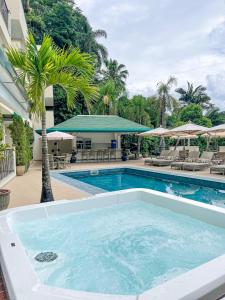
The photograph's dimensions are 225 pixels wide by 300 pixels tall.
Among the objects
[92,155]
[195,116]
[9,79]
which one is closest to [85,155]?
[92,155]

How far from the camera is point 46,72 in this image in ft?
26.5

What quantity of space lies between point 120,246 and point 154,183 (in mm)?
8727

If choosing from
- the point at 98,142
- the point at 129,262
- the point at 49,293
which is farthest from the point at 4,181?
the point at 98,142

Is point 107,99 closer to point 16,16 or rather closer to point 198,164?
point 16,16

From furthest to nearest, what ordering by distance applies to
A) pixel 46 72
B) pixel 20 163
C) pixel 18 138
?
pixel 20 163 < pixel 18 138 < pixel 46 72

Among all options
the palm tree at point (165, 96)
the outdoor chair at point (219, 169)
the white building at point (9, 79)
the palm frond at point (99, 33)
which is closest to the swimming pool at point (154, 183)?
the outdoor chair at point (219, 169)

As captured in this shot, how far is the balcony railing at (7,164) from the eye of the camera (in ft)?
39.7

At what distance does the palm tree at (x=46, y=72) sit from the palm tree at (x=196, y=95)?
4337cm

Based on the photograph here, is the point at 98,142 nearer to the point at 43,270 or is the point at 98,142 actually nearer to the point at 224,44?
the point at 224,44

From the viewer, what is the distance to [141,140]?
94.1 ft

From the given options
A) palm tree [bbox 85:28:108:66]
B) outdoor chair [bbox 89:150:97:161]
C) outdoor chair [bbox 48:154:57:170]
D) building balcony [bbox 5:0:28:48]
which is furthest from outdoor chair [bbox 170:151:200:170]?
palm tree [bbox 85:28:108:66]

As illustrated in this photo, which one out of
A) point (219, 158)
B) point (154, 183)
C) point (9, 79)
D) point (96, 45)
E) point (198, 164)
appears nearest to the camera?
point (9, 79)

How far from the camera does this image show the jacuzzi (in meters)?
3.55

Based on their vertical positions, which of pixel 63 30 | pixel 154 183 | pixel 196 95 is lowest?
pixel 154 183
